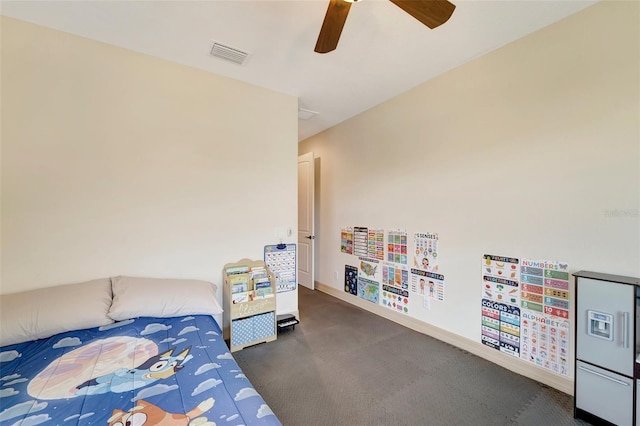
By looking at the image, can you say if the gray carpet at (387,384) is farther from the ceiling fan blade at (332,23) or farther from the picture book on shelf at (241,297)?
the ceiling fan blade at (332,23)

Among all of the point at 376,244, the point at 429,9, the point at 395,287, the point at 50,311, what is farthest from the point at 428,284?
the point at 50,311

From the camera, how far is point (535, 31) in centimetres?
205

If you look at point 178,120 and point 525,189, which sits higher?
point 178,120

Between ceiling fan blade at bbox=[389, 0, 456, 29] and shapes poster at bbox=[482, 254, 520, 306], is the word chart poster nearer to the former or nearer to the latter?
shapes poster at bbox=[482, 254, 520, 306]

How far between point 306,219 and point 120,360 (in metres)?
3.15

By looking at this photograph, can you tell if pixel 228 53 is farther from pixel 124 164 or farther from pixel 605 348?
pixel 605 348

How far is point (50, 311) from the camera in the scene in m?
1.67

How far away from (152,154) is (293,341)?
2238 mm

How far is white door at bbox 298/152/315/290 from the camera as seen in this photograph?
166 inches

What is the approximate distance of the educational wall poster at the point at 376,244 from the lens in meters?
3.35

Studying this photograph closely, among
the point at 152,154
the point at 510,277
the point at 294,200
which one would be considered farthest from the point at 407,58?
the point at 152,154

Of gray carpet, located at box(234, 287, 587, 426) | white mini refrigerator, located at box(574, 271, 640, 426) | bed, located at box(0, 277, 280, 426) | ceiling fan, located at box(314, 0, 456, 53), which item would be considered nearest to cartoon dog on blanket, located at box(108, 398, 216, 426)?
bed, located at box(0, 277, 280, 426)

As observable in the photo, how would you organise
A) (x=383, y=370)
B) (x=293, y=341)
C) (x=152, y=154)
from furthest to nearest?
(x=293, y=341) < (x=152, y=154) < (x=383, y=370)

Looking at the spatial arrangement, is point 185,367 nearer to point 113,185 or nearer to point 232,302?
Answer: point 232,302
